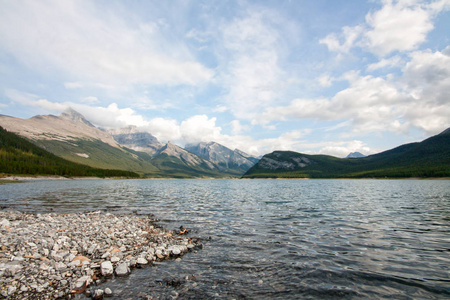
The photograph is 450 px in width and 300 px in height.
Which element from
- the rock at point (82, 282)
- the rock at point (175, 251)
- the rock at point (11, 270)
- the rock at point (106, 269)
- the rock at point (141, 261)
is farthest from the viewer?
the rock at point (175, 251)

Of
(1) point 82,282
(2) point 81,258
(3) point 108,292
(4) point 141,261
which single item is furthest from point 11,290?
(4) point 141,261

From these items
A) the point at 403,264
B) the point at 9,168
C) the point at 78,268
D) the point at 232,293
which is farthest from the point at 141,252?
the point at 9,168

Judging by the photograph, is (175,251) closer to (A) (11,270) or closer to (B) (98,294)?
(B) (98,294)

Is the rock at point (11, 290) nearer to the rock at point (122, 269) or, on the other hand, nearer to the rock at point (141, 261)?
the rock at point (122, 269)

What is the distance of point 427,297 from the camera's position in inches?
405

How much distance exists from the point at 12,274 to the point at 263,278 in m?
13.7

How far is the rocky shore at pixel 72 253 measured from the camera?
1098 cm

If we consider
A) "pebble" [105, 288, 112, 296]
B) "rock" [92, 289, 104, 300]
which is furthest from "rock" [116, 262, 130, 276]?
"rock" [92, 289, 104, 300]

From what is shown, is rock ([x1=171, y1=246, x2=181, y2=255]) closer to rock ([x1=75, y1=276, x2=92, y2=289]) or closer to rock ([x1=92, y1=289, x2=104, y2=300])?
rock ([x1=75, y1=276, x2=92, y2=289])

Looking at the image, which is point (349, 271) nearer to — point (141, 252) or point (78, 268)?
point (141, 252)

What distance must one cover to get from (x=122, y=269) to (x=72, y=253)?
15.9 ft

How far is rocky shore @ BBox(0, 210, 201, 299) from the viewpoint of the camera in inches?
432

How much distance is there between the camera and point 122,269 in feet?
42.5

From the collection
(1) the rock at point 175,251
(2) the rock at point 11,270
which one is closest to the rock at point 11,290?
(2) the rock at point 11,270
